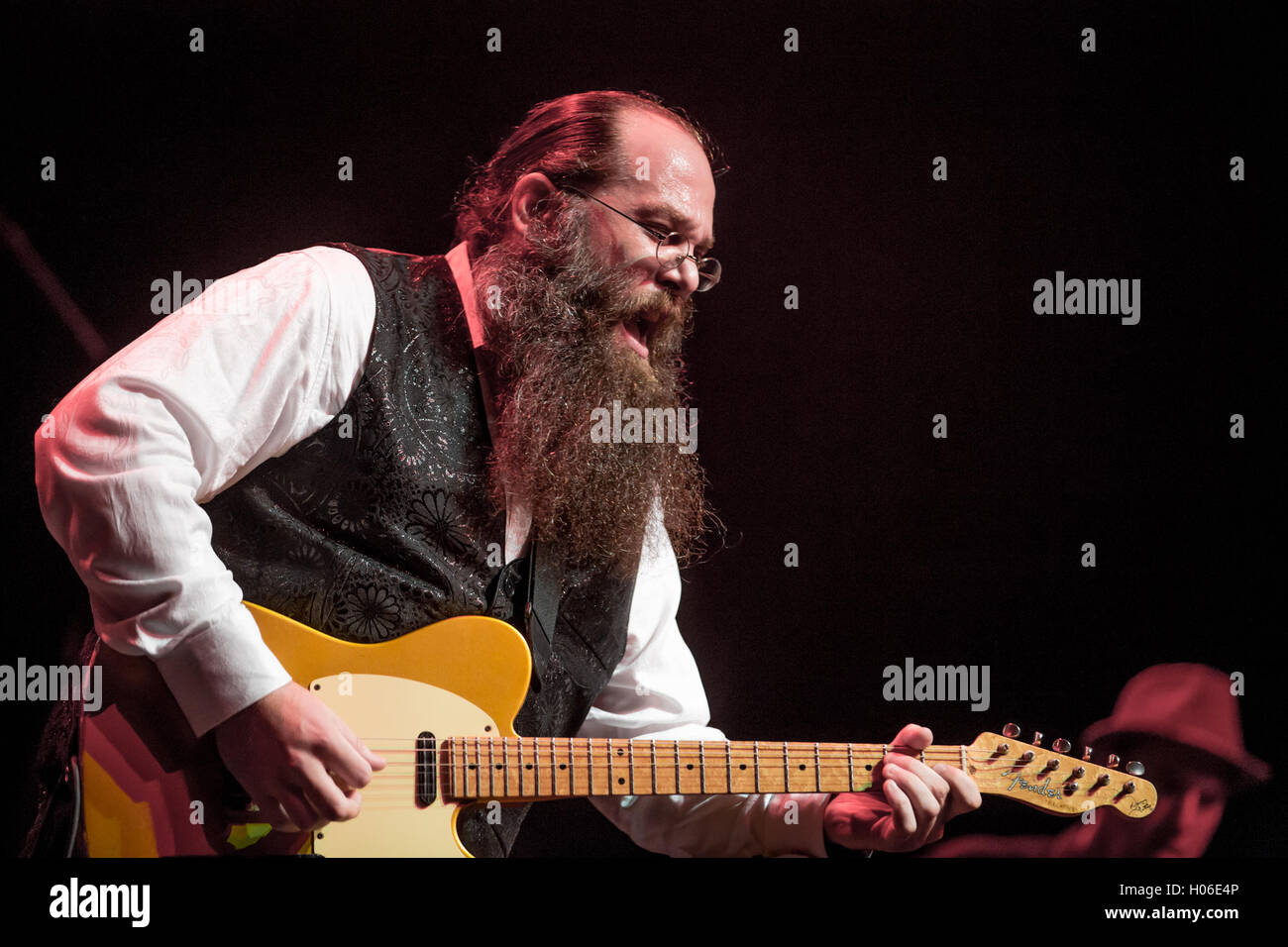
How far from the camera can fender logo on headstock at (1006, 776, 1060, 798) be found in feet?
6.09

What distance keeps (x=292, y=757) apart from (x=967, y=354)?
1.62 metres

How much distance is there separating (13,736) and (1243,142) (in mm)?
2793

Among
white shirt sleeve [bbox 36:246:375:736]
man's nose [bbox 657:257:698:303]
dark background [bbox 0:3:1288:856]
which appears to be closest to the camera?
white shirt sleeve [bbox 36:246:375:736]

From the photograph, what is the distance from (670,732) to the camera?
2.02 metres

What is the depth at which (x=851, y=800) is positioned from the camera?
186cm

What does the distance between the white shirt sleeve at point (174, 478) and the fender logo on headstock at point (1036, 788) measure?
3.90ft

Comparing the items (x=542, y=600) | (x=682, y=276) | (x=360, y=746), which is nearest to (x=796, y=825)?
(x=542, y=600)

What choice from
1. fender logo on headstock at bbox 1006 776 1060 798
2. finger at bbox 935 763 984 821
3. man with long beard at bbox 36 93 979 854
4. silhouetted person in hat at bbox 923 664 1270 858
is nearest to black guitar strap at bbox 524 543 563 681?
man with long beard at bbox 36 93 979 854

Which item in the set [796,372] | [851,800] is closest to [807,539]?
[796,372]

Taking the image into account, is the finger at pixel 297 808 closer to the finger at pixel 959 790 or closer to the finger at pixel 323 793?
the finger at pixel 323 793

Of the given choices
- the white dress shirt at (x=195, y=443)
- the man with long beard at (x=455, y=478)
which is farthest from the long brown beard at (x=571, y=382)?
the white dress shirt at (x=195, y=443)

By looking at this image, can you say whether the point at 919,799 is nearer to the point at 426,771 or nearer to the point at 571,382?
the point at 426,771

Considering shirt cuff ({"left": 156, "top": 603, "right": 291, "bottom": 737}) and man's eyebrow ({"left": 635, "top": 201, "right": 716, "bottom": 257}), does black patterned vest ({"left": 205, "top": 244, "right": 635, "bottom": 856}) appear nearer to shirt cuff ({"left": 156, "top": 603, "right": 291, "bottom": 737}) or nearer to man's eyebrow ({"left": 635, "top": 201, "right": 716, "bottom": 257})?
shirt cuff ({"left": 156, "top": 603, "right": 291, "bottom": 737})
